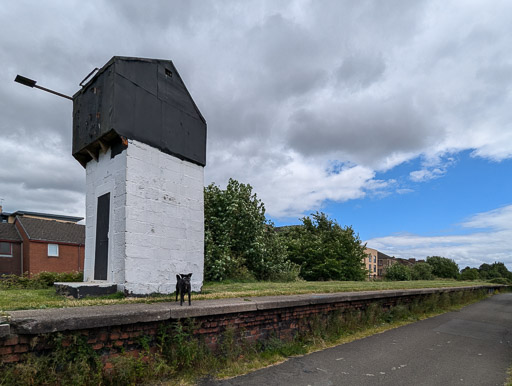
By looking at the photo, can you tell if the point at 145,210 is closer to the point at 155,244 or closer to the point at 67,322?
the point at 155,244

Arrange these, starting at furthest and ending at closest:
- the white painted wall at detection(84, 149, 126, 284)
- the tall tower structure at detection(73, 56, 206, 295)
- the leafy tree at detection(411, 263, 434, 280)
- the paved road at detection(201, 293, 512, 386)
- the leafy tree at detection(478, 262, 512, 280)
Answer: the leafy tree at detection(478, 262, 512, 280) → the leafy tree at detection(411, 263, 434, 280) → the tall tower structure at detection(73, 56, 206, 295) → the white painted wall at detection(84, 149, 126, 284) → the paved road at detection(201, 293, 512, 386)

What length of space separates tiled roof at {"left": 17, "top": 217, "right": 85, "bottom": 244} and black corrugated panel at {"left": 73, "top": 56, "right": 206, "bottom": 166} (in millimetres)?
28271

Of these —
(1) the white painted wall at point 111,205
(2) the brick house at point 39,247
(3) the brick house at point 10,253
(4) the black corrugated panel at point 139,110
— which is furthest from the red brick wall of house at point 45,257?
(4) the black corrugated panel at point 139,110

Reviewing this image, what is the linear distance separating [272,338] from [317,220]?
95.4 ft

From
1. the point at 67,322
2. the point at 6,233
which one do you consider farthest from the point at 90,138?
the point at 6,233

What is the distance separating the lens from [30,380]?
318cm

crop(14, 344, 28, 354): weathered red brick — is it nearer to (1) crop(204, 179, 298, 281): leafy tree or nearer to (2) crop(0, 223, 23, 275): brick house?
(1) crop(204, 179, 298, 281): leafy tree

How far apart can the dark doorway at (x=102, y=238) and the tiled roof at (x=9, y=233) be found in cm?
3017

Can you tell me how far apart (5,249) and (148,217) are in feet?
103

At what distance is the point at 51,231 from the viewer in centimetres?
3331

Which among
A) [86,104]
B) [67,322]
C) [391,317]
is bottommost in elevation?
[391,317]

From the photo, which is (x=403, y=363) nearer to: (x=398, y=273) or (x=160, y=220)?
(x=160, y=220)

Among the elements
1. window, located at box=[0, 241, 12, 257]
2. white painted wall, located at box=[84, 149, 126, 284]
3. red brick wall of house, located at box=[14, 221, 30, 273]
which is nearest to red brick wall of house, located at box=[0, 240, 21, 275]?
window, located at box=[0, 241, 12, 257]

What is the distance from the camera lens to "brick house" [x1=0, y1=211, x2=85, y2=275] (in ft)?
101
